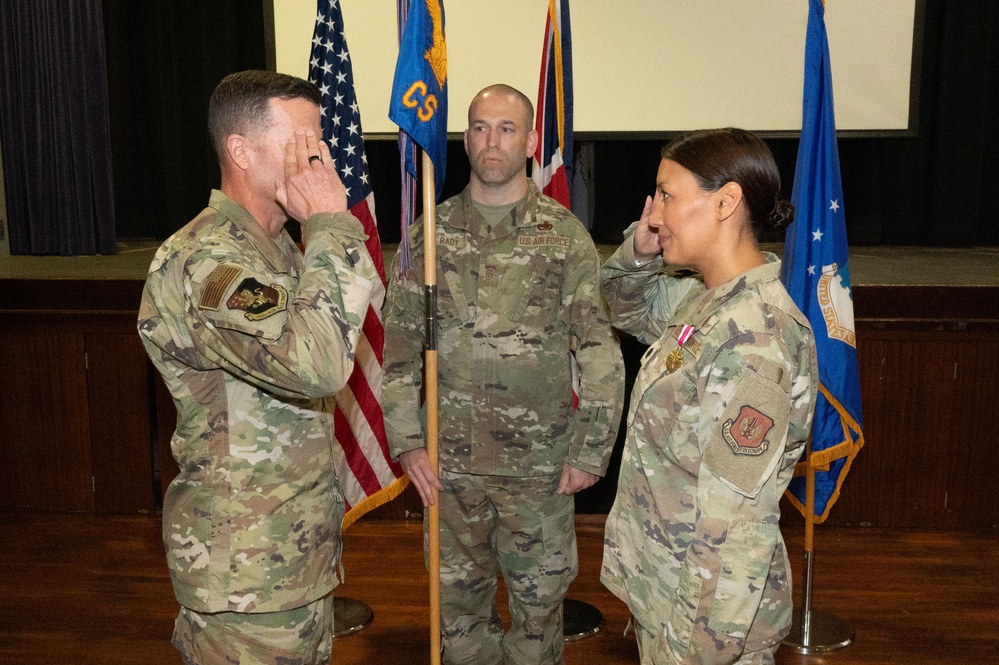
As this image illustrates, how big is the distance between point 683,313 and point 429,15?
43.8 inches

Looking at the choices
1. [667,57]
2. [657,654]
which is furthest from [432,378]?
[667,57]

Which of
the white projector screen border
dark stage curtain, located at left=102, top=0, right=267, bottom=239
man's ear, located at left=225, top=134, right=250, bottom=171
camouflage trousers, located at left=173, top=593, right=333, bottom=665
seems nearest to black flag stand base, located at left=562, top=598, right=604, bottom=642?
camouflage trousers, located at left=173, top=593, right=333, bottom=665

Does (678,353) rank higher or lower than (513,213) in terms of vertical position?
lower

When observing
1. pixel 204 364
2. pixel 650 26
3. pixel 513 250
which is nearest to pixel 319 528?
pixel 204 364

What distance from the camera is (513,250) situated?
8.16 feet

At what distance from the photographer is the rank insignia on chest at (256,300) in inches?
56.9

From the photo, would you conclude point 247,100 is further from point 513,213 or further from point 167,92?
point 167,92

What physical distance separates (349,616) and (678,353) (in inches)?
79.7

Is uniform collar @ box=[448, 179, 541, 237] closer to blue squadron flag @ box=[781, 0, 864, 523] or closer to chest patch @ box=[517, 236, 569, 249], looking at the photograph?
chest patch @ box=[517, 236, 569, 249]

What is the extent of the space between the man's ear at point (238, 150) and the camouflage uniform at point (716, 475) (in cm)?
80

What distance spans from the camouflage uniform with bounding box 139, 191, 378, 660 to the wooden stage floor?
139 cm

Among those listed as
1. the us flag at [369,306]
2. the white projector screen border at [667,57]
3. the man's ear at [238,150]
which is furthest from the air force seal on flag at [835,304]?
the white projector screen border at [667,57]

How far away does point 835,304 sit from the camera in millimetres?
2830

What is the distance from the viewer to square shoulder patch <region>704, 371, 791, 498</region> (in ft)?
4.48
